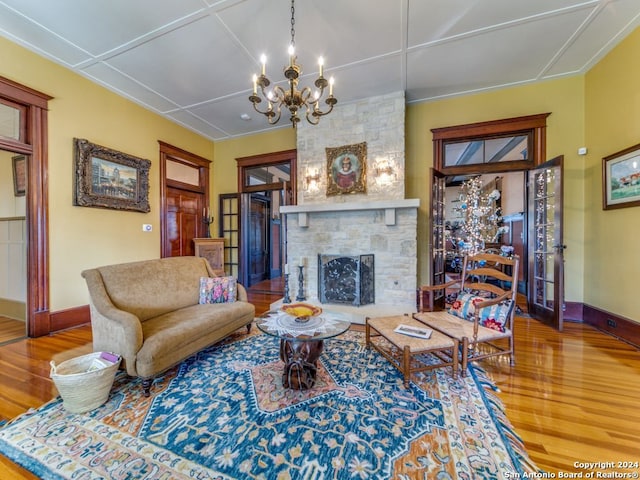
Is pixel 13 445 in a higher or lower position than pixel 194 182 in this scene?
lower

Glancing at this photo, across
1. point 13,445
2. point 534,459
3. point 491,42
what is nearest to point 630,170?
point 491,42

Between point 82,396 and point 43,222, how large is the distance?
2.57 meters

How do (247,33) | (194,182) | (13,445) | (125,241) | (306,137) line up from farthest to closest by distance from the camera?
1. (194,182)
2. (306,137)
3. (125,241)
4. (247,33)
5. (13,445)

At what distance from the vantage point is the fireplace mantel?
11.7ft

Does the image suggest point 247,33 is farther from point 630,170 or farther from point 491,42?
point 630,170

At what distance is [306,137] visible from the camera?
4242mm

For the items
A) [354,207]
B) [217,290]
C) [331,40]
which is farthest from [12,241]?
[331,40]

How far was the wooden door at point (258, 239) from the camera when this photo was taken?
18.9 feet

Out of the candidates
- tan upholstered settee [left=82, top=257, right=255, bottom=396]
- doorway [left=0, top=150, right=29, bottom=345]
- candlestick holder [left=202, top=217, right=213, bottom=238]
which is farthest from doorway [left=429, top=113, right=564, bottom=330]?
doorway [left=0, top=150, right=29, bottom=345]

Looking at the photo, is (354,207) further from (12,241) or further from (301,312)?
(12,241)

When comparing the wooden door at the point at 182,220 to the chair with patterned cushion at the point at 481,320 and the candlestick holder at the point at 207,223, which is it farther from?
the chair with patterned cushion at the point at 481,320

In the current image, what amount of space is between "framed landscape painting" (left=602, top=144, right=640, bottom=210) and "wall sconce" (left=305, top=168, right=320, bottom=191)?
146 inches

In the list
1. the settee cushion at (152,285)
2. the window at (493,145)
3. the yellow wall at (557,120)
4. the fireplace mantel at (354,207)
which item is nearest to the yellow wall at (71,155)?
the settee cushion at (152,285)

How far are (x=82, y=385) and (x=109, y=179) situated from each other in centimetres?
320
